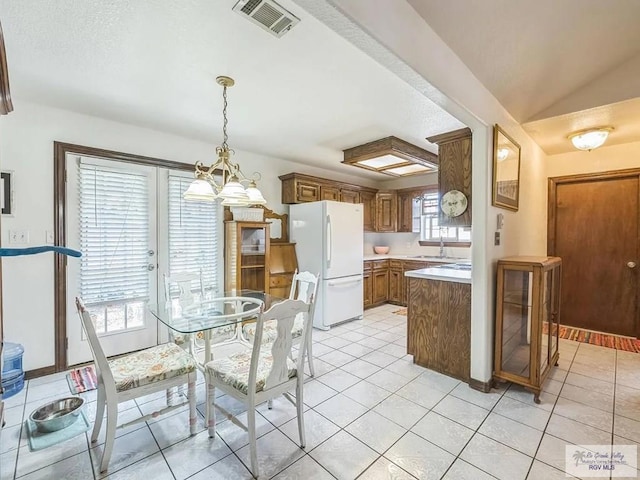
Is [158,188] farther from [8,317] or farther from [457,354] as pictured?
[457,354]

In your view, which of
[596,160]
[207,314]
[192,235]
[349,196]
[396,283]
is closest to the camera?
[207,314]

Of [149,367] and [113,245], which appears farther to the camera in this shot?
[113,245]

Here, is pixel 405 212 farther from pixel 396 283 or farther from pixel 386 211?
pixel 396 283

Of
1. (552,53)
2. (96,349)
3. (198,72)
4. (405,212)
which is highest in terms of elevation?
(552,53)

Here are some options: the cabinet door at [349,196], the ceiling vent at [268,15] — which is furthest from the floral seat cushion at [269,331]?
the cabinet door at [349,196]

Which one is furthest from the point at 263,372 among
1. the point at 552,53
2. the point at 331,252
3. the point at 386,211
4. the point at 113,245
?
the point at 386,211

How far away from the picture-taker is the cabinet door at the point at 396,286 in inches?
210

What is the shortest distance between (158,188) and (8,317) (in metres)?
1.67

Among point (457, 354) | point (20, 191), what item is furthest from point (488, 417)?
point (20, 191)

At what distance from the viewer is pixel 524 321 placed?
2539 mm

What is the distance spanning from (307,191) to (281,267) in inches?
46.8

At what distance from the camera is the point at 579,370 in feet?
9.30

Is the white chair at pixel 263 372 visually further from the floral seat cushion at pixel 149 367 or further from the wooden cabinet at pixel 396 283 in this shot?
the wooden cabinet at pixel 396 283

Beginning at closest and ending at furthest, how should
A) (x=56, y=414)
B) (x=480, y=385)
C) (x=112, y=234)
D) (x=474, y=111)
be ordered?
(x=56, y=414) < (x=474, y=111) < (x=480, y=385) < (x=112, y=234)
